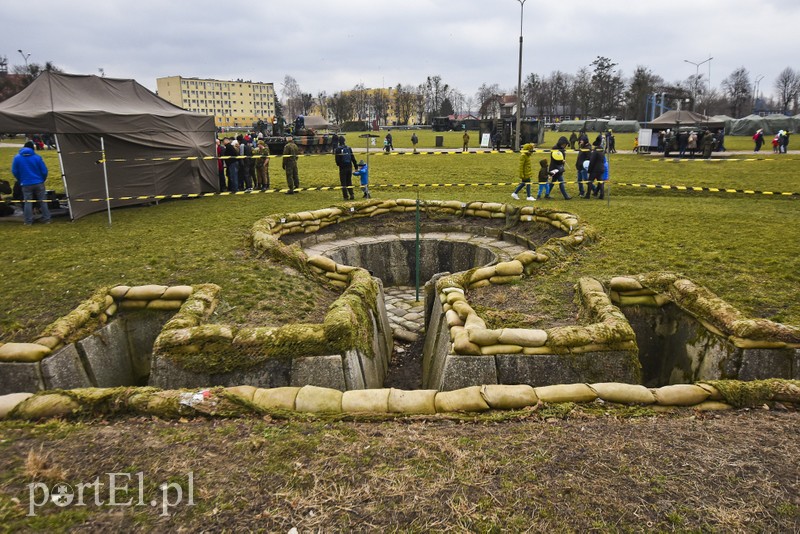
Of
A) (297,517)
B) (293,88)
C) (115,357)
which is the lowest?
(115,357)

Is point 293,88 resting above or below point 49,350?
above

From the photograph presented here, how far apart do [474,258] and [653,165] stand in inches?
594

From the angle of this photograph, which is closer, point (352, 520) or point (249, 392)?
point (352, 520)

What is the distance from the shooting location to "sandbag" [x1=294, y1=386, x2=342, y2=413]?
3.61 meters

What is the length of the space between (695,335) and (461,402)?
304cm

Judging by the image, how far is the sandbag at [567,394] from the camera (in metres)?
3.66

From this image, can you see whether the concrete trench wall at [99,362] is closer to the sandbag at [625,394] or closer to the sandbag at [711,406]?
the sandbag at [625,394]

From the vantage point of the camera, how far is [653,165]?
69.5ft

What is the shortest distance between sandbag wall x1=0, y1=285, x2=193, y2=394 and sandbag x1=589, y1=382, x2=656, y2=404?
4667mm

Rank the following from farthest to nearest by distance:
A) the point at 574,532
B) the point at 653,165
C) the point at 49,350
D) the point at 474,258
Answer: the point at 653,165
the point at 474,258
the point at 49,350
the point at 574,532

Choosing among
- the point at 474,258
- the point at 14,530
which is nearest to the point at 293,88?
the point at 474,258

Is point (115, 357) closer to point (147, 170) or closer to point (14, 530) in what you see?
point (14, 530)

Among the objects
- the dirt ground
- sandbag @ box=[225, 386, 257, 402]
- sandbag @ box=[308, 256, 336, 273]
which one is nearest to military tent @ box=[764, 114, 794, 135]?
sandbag @ box=[308, 256, 336, 273]

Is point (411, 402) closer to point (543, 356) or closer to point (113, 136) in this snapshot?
point (543, 356)
